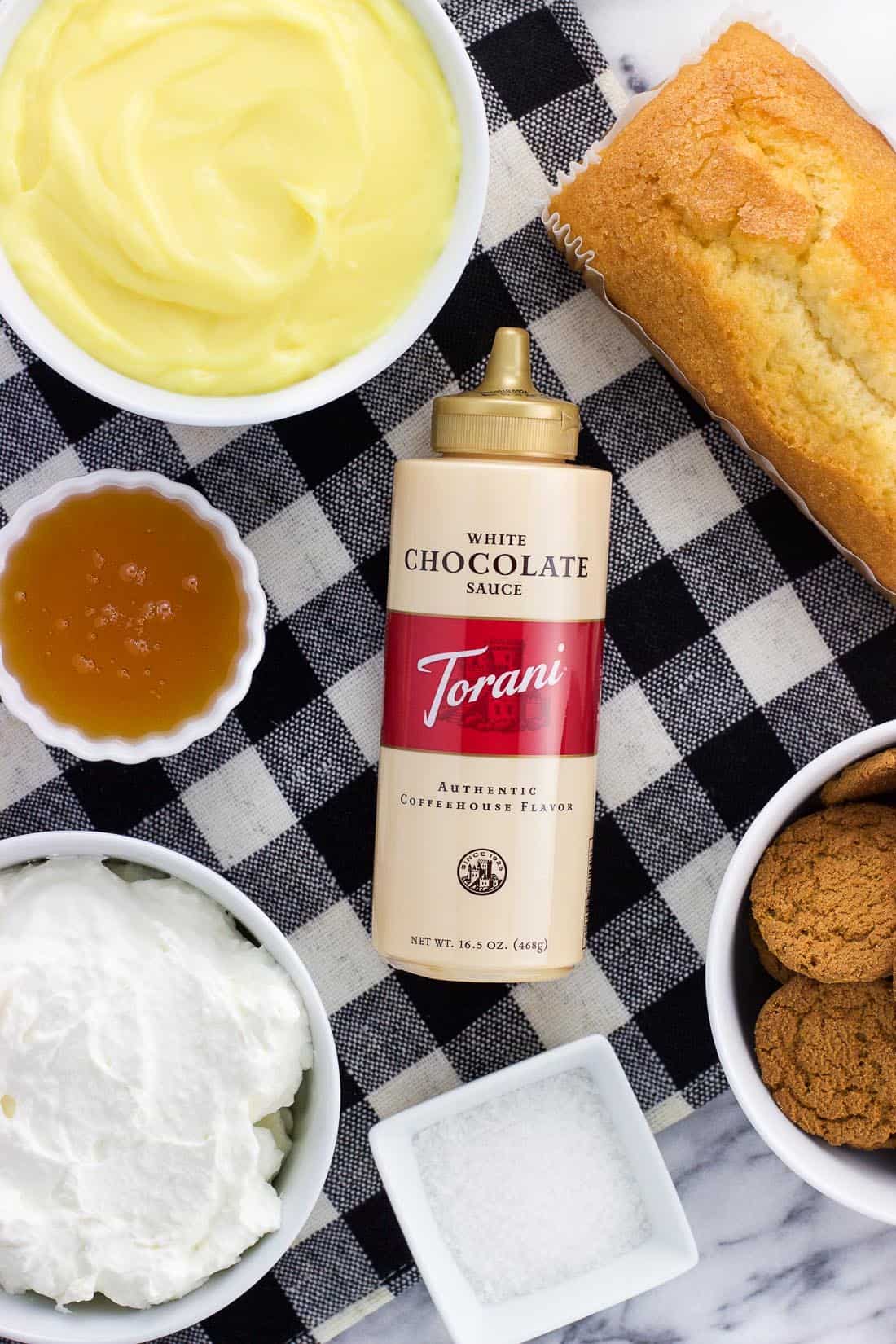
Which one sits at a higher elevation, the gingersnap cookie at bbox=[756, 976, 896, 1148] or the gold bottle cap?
the gold bottle cap

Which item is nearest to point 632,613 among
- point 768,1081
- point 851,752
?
point 851,752

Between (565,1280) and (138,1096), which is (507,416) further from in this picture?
(565,1280)

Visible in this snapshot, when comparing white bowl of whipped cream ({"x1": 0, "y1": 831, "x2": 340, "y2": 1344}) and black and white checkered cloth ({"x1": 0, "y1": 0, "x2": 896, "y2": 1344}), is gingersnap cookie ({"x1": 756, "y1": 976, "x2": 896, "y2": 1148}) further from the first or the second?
white bowl of whipped cream ({"x1": 0, "y1": 831, "x2": 340, "y2": 1344})

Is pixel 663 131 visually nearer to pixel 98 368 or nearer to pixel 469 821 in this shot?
pixel 98 368

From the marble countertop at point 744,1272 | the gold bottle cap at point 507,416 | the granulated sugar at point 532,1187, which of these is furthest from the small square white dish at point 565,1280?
the gold bottle cap at point 507,416

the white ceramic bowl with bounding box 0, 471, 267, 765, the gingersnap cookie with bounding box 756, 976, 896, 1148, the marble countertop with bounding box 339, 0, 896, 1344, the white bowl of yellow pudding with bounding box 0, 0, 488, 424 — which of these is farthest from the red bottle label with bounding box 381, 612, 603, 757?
the marble countertop with bounding box 339, 0, 896, 1344

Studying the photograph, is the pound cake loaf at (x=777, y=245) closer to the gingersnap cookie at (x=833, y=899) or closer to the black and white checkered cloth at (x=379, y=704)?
the black and white checkered cloth at (x=379, y=704)
